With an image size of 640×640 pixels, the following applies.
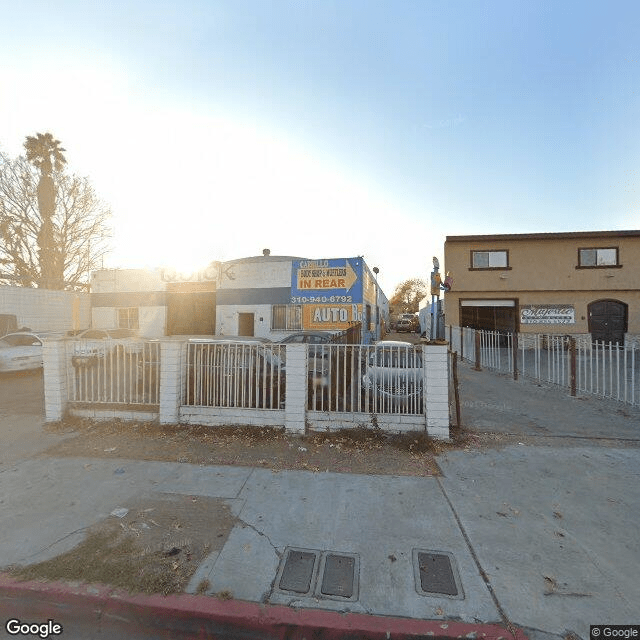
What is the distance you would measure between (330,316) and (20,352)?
12.5 meters

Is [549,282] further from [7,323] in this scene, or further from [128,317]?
[7,323]

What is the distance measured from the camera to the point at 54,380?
6.23 metres

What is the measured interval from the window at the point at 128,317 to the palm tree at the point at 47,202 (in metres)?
6.25

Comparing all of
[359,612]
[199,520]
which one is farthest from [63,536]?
[359,612]

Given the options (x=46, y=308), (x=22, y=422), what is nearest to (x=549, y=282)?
(x=22, y=422)

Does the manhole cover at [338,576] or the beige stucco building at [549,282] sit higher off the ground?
the beige stucco building at [549,282]

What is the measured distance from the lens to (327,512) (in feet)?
11.4

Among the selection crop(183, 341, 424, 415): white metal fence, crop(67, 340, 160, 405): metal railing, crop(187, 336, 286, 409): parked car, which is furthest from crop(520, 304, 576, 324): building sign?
crop(67, 340, 160, 405): metal railing

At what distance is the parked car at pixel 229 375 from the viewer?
6.00 metres

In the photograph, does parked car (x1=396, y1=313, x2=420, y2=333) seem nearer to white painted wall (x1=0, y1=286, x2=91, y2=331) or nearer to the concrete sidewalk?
white painted wall (x1=0, y1=286, x2=91, y2=331)

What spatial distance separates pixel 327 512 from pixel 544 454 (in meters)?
3.62

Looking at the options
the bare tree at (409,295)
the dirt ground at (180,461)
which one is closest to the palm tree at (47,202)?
the dirt ground at (180,461)

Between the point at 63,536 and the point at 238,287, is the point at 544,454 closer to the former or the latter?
the point at 63,536

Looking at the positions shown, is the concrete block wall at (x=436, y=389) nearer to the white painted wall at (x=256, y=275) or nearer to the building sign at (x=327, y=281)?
the building sign at (x=327, y=281)
